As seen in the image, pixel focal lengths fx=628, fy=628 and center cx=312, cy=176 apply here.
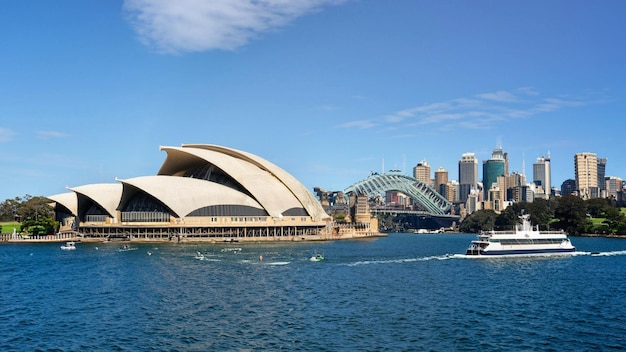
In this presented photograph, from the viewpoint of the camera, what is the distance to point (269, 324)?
33625 mm

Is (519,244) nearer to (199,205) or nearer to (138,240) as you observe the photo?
(199,205)

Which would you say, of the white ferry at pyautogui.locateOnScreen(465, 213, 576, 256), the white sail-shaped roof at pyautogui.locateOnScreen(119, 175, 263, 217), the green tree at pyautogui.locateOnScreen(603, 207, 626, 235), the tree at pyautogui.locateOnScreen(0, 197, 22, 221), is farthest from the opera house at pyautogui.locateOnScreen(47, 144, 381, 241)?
the green tree at pyautogui.locateOnScreen(603, 207, 626, 235)

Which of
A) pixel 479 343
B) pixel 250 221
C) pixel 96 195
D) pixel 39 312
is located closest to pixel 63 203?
pixel 96 195

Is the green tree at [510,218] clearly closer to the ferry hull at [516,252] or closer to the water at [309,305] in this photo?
the ferry hull at [516,252]

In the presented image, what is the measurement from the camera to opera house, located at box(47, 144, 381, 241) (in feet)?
332

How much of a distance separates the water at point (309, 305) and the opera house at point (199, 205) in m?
34.8

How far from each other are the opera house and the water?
34793mm

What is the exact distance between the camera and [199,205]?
10194 centimetres

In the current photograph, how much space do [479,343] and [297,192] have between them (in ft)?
282

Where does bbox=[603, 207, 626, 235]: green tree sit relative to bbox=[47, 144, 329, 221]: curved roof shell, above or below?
below

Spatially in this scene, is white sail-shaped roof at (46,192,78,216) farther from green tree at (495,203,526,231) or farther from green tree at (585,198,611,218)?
green tree at (585,198,611,218)

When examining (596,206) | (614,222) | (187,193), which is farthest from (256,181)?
(596,206)

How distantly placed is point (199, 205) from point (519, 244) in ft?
172

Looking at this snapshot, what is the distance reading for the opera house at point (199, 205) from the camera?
101m
